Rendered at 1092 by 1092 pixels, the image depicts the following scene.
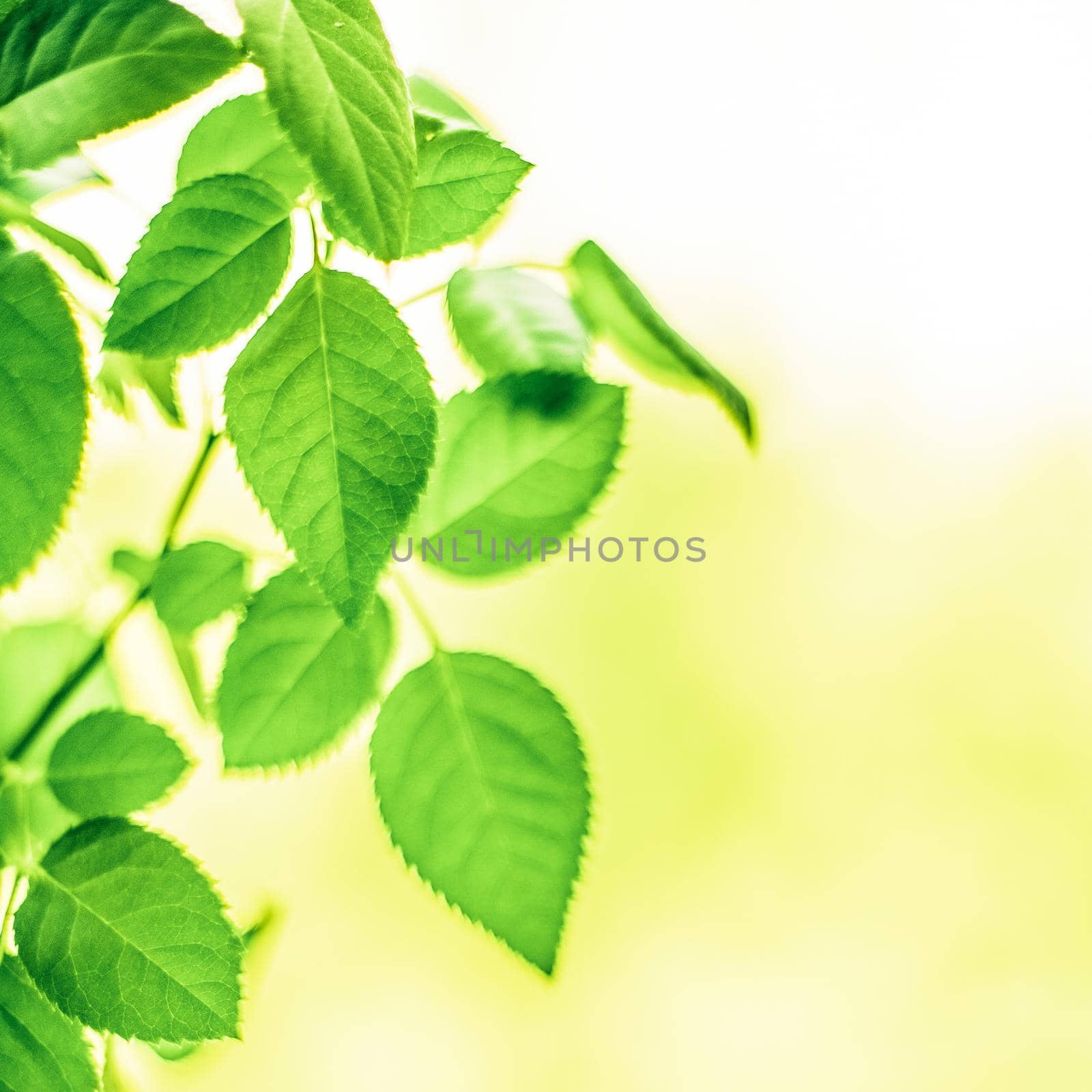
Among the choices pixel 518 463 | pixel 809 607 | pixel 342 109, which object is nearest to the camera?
pixel 342 109

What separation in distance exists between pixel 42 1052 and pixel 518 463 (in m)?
0.18

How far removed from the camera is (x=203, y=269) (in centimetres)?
22

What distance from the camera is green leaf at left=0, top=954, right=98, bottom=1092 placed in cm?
24

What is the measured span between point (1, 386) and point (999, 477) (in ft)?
4.31

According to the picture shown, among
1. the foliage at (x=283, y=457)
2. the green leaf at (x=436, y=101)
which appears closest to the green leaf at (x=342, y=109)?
the foliage at (x=283, y=457)

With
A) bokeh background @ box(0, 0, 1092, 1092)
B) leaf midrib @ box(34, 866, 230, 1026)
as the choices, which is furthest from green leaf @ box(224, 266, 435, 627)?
bokeh background @ box(0, 0, 1092, 1092)

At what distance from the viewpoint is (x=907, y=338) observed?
1337 millimetres

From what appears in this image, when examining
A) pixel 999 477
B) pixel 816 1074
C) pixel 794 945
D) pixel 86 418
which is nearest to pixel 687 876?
pixel 794 945

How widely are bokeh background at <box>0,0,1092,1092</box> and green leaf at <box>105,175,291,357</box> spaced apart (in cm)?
101

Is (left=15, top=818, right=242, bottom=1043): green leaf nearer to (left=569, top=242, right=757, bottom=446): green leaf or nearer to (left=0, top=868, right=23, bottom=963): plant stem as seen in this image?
(left=0, top=868, right=23, bottom=963): plant stem

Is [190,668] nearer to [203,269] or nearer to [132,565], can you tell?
[132,565]

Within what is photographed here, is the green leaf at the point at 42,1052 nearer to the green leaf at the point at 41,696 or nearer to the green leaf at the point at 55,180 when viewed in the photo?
the green leaf at the point at 41,696

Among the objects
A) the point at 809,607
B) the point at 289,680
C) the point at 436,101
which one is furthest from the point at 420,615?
the point at 809,607

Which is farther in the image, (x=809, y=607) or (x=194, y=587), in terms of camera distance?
(x=809, y=607)
